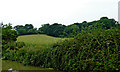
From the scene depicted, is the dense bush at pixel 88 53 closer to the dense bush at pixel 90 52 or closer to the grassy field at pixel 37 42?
the dense bush at pixel 90 52

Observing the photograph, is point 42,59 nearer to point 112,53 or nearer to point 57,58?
point 57,58

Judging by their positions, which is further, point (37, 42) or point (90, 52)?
point (37, 42)

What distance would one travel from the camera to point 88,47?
16.8 feet

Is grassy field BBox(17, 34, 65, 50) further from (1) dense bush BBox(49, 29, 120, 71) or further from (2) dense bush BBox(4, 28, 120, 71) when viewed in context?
(1) dense bush BBox(49, 29, 120, 71)

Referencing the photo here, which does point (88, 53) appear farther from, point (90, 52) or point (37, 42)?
point (37, 42)

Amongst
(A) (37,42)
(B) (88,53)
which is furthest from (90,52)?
(A) (37,42)

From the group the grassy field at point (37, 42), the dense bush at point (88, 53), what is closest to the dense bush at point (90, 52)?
the dense bush at point (88, 53)

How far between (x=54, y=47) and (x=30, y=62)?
1.79 m

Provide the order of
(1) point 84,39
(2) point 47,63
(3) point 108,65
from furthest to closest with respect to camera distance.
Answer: (2) point 47,63, (1) point 84,39, (3) point 108,65

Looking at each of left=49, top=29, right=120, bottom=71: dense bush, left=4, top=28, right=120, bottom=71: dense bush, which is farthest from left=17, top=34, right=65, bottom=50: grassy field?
left=49, top=29, right=120, bottom=71: dense bush

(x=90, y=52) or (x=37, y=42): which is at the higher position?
(x=90, y=52)

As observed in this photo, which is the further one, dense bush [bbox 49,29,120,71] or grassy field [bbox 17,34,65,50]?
grassy field [bbox 17,34,65,50]

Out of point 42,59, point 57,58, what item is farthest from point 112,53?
point 42,59

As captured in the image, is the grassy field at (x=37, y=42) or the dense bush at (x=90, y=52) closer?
the dense bush at (x=90, y=52)
